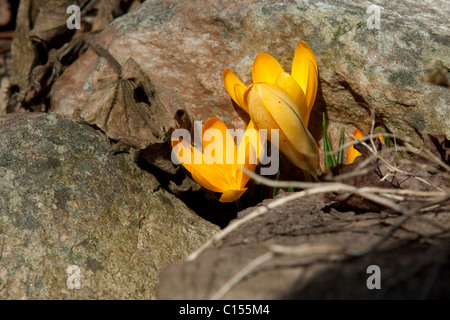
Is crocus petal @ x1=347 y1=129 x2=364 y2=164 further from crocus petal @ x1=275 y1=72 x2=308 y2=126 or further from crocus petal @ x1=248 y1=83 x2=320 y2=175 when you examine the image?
crocus petal @ x1=275 y1=72 x2=308 y2=126

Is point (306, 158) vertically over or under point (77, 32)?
under

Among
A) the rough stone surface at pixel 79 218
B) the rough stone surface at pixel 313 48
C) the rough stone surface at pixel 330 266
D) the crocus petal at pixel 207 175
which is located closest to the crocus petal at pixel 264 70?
the rough stone surface at pixel 313 48

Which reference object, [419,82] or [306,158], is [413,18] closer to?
[419,82]

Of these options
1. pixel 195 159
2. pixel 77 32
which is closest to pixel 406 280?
pixel 195 159

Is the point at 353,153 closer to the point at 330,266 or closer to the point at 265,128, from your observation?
the point at 265,128

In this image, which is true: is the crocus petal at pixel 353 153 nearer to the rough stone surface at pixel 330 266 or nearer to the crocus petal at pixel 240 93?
the crocus petal at pixel 240 93

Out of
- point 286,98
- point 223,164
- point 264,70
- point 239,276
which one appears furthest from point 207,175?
point 239,276

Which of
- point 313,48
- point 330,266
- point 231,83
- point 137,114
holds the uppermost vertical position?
point 313,48
